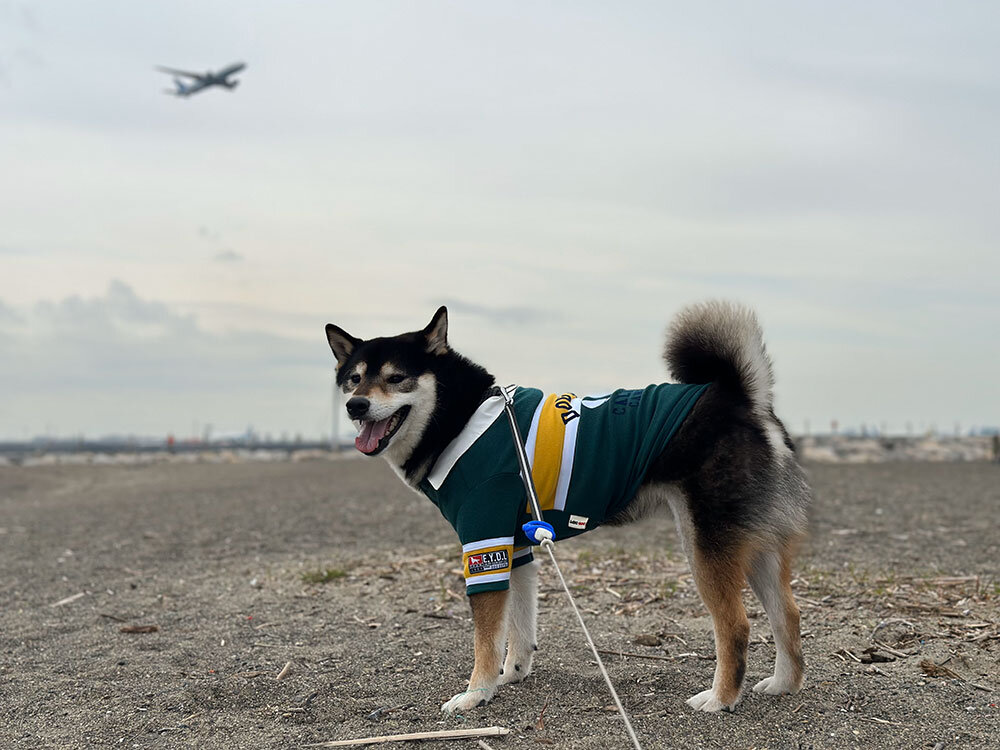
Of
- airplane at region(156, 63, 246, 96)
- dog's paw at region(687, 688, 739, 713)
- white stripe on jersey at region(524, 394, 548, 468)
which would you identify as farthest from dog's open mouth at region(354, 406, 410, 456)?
airplane at region(156, 63, 246, 96)

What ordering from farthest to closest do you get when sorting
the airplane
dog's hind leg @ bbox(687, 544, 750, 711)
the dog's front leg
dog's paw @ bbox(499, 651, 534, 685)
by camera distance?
the airplane → dog's paw @ bbox(499, 651, 534, 685) → the dog's front leg → dog's hind leg @ bbox(687, 544, 750, 711)

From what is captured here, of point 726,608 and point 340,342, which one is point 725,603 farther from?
point 340,342

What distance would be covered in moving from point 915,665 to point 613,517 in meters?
2.28

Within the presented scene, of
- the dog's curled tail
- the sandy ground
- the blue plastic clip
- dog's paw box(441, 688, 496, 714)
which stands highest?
the dog's curled tail

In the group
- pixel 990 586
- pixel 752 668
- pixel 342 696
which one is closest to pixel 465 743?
pixel 342 696

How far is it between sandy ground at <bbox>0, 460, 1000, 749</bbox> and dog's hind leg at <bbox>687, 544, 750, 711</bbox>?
17 cm

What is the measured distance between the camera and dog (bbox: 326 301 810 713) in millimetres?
5113

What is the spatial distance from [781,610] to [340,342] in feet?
10.3

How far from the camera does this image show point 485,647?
5.30 meters

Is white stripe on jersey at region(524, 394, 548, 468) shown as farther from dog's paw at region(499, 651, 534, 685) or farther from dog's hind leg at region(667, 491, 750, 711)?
dog's paw at region(499, 651, 534, 685)

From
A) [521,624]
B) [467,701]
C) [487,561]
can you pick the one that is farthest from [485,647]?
[521,624]

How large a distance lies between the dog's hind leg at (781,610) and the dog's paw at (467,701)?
1.67 meters

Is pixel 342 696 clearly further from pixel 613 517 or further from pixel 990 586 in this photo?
pixel 990 586

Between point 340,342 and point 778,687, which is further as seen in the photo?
point 340,342
